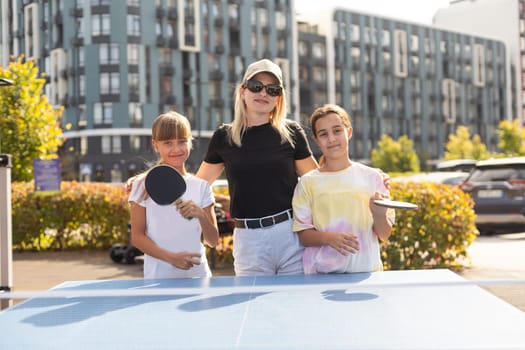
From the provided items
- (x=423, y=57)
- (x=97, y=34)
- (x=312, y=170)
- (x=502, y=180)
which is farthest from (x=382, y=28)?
(x=312, y=170)

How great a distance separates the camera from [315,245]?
343cm

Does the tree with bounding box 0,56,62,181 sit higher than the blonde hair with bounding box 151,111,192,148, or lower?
higher

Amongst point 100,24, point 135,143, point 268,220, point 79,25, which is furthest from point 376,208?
point 79,25

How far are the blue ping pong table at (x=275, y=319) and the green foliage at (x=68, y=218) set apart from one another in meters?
10.6

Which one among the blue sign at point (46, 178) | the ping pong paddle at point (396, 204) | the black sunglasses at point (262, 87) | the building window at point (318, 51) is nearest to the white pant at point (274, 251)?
the black sunglasses at point (262, 87)

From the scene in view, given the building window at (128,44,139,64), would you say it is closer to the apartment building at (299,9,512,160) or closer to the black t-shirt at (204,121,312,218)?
the apartment building at (299,9,512,160)

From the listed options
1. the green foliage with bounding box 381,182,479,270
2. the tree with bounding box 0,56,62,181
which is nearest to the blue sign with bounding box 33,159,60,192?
the tree with bounding box 0,56,62,181

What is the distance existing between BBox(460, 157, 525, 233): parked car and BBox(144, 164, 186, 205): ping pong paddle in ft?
40.0

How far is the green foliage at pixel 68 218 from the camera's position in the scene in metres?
13.2

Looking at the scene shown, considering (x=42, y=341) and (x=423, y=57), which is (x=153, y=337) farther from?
(x=423, y=57)

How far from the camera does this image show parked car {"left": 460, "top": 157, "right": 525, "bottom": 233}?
14094mm

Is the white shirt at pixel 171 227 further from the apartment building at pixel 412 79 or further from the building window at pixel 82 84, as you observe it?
the apartment building at pixel 412 79

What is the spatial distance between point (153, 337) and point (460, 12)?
104m

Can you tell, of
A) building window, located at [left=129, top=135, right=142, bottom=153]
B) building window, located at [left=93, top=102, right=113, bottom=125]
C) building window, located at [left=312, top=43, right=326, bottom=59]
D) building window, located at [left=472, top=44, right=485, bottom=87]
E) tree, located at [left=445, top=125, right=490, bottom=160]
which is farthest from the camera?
building window, located at [left=472, top=44, right=485, bottom=87]
